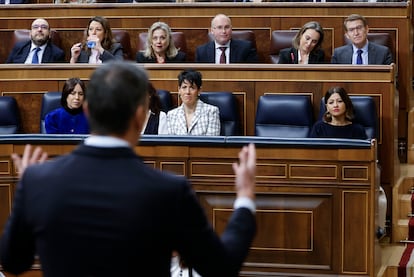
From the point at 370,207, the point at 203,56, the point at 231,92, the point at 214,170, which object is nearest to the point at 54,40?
the point at 203,56

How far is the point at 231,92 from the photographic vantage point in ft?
13.8

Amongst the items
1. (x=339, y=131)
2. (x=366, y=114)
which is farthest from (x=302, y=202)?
(x=366, y=114)

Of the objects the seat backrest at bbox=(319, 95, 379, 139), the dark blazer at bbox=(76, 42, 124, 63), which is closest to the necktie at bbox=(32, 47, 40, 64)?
the dark blazer at bbox=(76, 42, 124, 63)

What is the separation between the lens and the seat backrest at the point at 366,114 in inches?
156

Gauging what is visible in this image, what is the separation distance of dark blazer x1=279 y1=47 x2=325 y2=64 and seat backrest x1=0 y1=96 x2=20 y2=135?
131cm

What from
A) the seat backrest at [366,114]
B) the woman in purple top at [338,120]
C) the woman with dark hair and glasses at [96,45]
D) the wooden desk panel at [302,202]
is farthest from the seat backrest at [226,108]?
the wooden desk panel at [302,202]

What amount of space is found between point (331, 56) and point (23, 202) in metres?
3.67

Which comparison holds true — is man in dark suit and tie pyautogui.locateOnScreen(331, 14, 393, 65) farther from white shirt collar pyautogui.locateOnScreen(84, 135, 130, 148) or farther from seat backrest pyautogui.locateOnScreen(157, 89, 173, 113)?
white shirt collar pyautogui.locateOnScreen(84, 135, 130, 148)

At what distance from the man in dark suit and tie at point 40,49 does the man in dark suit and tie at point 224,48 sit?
0.75 metres

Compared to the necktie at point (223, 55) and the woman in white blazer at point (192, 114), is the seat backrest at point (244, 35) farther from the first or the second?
the woman in white blazer at point (192, 114)

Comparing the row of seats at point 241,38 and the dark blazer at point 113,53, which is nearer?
the dark blazer at point 113,53

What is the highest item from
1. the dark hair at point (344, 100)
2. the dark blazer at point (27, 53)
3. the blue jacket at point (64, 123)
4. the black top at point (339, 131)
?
the dark blazer at point (27, 53)

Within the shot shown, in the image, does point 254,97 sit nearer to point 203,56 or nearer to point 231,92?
point 231,92

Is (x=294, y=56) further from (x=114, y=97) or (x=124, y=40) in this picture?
(x=114, y=97)
